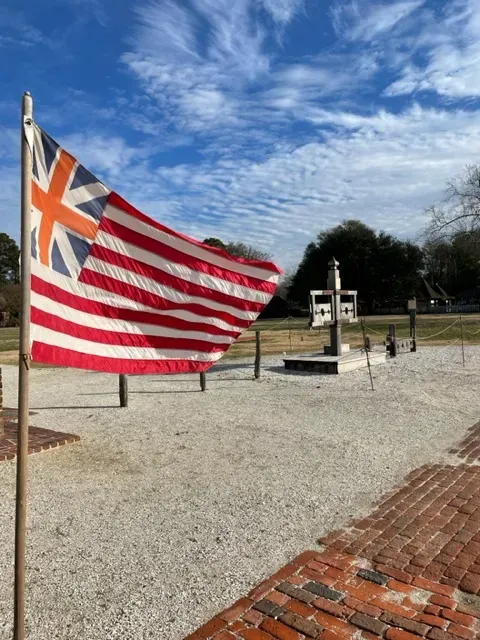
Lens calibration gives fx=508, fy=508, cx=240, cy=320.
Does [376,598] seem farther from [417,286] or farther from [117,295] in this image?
[417,286]

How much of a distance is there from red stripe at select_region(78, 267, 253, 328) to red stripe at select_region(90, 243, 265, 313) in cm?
8

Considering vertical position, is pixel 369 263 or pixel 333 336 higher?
pixel 369 263

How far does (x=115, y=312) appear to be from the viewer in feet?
9.84

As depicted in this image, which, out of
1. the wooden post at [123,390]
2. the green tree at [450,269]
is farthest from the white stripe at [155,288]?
the green tree at [450,269]

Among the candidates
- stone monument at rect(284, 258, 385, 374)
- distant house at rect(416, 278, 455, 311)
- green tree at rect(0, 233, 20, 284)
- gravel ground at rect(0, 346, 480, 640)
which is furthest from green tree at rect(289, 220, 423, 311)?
gravel ground at rect(0, 346, 480, 640)

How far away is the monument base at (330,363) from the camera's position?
13.2 m

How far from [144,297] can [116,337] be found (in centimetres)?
31

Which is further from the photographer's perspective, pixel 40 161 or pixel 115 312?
pixel 115 312

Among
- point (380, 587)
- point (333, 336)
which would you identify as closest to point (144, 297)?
point (380, 587)

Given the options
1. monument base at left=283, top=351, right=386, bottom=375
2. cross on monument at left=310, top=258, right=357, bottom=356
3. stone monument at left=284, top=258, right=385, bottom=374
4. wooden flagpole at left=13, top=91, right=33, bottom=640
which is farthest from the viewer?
cross on monument at left=310, top=258, right=357, bottom=356

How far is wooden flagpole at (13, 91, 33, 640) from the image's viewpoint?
244 cm

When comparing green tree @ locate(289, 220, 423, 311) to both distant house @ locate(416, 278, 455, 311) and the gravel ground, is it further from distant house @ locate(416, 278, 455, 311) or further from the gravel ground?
the gravel ground

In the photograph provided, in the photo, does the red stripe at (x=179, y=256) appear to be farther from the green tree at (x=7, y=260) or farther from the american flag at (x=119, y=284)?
the green tree at (x=7, y=260)

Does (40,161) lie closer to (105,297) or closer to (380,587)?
(105,297)
